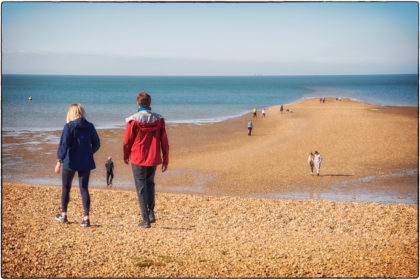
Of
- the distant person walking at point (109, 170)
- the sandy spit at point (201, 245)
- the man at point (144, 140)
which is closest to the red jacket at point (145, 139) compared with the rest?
the man at point (144, 140)

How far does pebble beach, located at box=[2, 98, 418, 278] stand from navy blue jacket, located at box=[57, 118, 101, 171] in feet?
4.01

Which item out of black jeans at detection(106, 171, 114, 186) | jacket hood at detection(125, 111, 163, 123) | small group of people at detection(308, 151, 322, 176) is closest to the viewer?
jacket hood at detection(125, 111, 163, 123)

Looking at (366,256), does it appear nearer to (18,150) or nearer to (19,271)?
(19,271)

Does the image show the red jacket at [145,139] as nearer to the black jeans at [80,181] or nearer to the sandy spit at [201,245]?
the black jeans at [80,181]

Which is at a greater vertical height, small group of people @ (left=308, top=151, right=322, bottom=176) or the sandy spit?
small group of people @ (left=308, top=151, right=322, bottom=176)

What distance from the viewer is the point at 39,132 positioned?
39.5m

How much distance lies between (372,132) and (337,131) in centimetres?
316

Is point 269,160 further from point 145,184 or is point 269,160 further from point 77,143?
point 77,143

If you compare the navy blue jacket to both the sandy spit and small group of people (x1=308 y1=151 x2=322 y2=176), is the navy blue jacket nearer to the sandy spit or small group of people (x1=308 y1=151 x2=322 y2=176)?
the sandy spit

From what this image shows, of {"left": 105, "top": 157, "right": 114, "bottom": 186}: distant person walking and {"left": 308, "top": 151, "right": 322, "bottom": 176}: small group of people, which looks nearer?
{"left": 105, "top": 157, "right": 114, "bottom": 186}: distant person walking

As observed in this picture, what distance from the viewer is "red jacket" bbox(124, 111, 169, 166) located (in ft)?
22.3

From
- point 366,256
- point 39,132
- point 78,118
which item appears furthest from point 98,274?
point 39,132

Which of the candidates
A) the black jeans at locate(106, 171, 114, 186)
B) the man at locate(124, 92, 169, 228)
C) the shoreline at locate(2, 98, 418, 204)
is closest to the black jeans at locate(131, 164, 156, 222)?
the man at locate(124, 92, 169, 228)

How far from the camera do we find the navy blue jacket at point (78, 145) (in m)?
6.83
